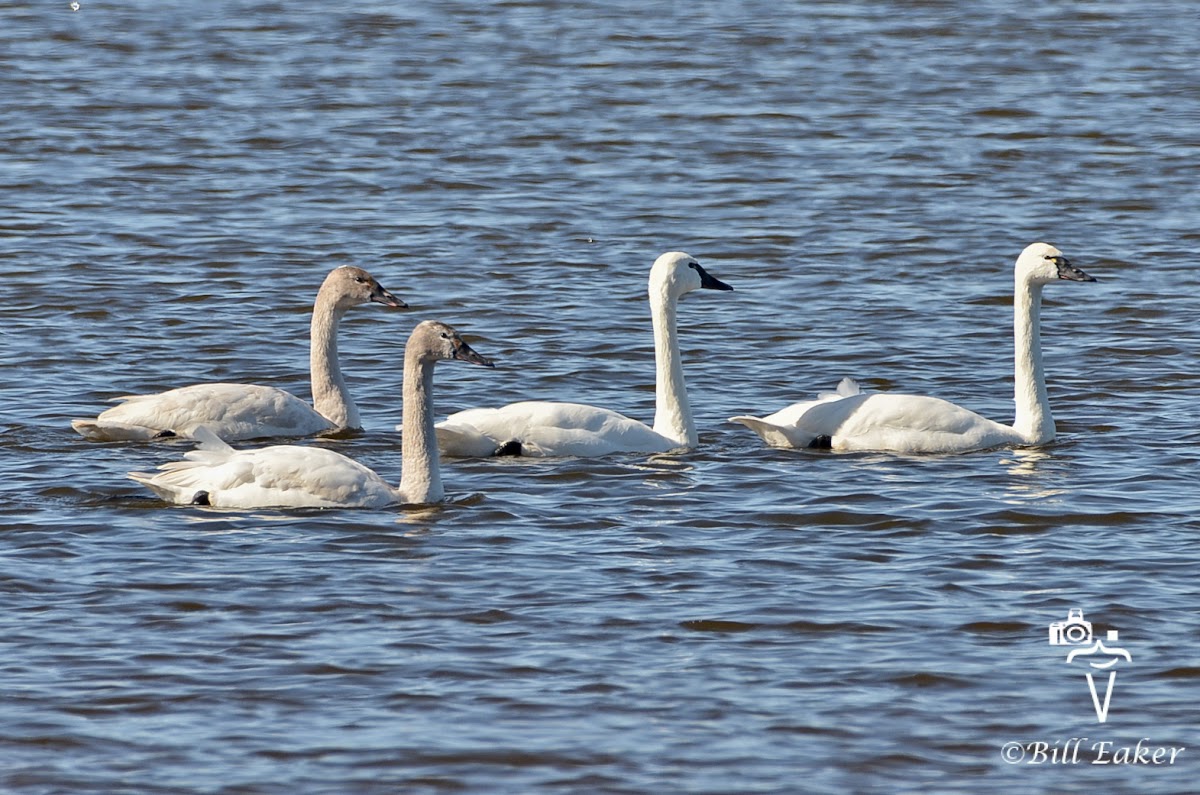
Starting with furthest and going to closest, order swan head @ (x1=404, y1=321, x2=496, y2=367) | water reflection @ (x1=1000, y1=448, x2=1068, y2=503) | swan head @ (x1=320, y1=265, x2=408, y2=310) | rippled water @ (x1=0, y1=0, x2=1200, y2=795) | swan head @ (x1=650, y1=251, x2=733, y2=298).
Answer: swan head @ (x1=320, y1=265, x2=408, y2=310)
swan head @ (x1=650, y1=251, x2=733, y2=298)
water reflection @ (x1=1000, y1=448, x2=1068, y2=503)
swan head @ (x1=404, y1=321, x2=496, y2=367)
rippled water @ (x1=0, y1=0, x2=1200, y2=795)

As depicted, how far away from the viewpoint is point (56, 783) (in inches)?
296

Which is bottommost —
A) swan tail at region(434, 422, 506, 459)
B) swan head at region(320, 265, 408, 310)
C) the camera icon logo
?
the camera icon logo

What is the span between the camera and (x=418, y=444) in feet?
36.0

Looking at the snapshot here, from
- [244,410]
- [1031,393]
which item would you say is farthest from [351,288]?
[1031,393]

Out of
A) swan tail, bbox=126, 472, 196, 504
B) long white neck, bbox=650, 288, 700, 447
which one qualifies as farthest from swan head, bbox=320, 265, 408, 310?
swan tail, bbox=126, 472, 196, 504

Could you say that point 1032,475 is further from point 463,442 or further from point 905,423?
point 463,442

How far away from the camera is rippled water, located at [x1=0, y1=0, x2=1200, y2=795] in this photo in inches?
317

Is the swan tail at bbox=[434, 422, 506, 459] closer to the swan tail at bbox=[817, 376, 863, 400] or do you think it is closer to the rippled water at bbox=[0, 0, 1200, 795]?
the rippled water at bbox=[0, 0, 1200, 795]

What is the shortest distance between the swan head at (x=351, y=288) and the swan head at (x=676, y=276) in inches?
66.5

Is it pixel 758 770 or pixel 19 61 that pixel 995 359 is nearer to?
pixel 758 770

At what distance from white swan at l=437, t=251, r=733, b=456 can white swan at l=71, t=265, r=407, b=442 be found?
116cm

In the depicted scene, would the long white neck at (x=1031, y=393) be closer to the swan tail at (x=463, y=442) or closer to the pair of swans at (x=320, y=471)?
the swan tail at (x=463, y=442)

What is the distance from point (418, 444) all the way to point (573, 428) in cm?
136

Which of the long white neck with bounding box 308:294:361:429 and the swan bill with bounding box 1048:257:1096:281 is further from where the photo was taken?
the long white neck with bounding box 308:294:361:429
